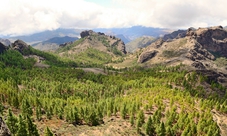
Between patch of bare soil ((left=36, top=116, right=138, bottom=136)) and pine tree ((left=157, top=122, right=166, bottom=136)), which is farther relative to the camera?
pine tree ((left=157, top=122, right=166, bottom=136))

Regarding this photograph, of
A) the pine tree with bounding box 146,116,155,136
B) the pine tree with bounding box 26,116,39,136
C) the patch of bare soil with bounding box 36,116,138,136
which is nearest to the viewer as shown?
the pine tree with bounding box 26,116,39,136

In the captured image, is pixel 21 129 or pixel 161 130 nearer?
pixel 21 129

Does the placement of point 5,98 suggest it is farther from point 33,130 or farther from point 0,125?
point 0,125

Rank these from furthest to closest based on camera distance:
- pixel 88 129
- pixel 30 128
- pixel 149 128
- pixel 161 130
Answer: pixel 149 128 → pixel 88 129 → pixel 161 130 → pixel 30 128

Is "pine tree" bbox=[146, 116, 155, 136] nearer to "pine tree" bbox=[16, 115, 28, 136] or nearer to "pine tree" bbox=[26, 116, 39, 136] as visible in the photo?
"pine tree" bbox=[26, 116, 39, 136]

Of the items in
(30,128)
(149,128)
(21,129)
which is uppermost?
(21,129)

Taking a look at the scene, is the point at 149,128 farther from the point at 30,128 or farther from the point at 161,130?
the point at 30,128

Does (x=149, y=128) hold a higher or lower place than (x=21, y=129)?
lower

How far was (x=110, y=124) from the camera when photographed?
415ft

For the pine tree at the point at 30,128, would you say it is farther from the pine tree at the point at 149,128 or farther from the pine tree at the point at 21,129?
the pine tree at the point at 149,128

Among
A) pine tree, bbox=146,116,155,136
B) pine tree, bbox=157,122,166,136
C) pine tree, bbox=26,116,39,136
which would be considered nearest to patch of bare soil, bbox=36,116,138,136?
pine tree, bbox=146,116,155,136

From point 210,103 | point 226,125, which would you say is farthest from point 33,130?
point 210,103

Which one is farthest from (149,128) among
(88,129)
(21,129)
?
(21,129)

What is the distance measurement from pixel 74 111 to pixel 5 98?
71053mm
